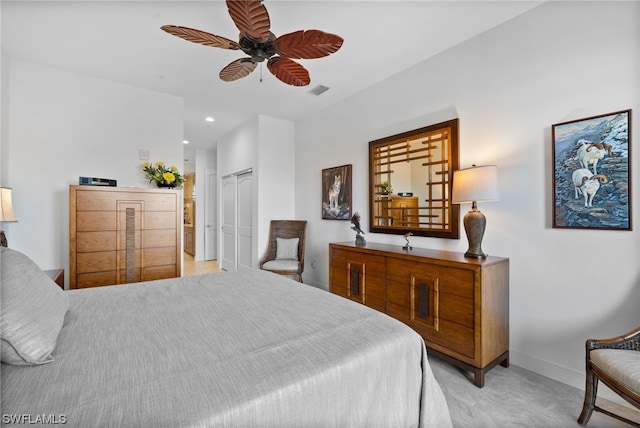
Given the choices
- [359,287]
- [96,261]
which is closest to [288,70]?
[359,287]

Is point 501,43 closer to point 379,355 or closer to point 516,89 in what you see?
point 516,89

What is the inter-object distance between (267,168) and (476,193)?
10.8 feet

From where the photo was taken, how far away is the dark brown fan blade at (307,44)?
5.63 ft

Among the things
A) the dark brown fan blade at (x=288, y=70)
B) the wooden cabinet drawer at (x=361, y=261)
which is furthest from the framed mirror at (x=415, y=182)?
the dark brown fan blade at (x=288, y=70)

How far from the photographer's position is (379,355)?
103 cm

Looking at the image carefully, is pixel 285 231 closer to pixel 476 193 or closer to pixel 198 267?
pixel 198 267

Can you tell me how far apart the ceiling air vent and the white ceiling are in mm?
74

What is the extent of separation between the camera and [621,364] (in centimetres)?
140

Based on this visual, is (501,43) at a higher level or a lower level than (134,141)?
higher

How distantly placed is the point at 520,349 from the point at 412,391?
5.62 ft

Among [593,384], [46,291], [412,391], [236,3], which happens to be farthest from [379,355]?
[236,3]

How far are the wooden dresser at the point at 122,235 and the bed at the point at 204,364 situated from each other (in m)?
1.68

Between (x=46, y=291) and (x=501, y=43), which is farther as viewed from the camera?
(x=501, y=43)

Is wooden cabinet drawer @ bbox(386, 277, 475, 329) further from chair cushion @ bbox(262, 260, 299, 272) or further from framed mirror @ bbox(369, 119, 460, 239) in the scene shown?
chair cushion @ bbox(262, 260, 299, 272)
